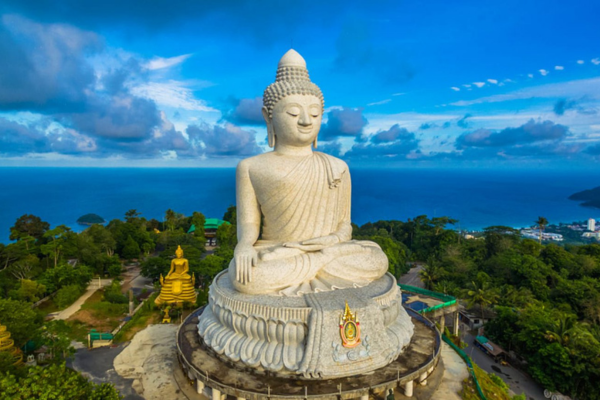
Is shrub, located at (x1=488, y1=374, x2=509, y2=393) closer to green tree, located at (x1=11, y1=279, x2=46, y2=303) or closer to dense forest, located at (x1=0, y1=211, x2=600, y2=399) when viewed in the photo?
dense forest, located at (x1=0, y1=211, x2=600, y2=399)

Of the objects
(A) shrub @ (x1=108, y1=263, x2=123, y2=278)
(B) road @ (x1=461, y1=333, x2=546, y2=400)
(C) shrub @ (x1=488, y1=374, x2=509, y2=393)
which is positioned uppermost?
(C) shrub @ (x1=488, y1=374, x2=509, y2=393)

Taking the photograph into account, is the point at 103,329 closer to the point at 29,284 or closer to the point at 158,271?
the point at 29,284

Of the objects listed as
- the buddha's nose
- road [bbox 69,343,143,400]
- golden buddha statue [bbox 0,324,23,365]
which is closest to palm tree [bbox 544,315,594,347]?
the buddha's nose

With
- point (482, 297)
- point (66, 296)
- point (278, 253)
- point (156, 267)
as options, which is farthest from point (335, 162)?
point (156, 267)

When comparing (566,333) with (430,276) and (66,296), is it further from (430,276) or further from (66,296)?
(66,296)

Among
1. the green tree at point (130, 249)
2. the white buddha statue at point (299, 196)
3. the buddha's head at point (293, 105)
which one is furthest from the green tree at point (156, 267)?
the buddha's head at point (293, 105)
